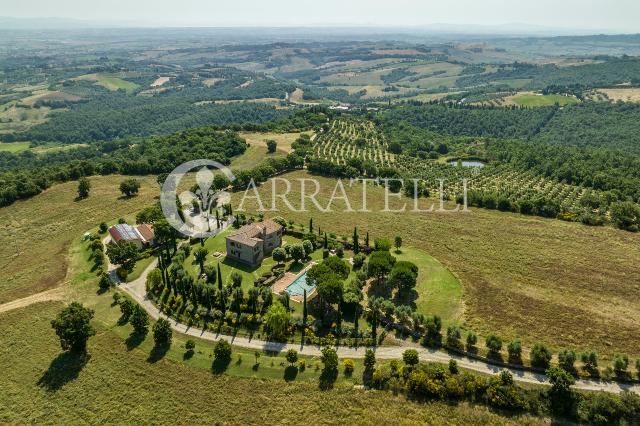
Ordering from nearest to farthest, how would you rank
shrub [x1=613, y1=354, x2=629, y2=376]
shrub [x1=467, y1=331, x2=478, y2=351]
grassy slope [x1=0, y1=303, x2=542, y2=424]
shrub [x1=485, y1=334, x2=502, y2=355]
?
1. grassy slope [x1=0, y1=303, x2=542, y2=424]
2. shrub [x1=613, y1=354, x2=629, y2=376]
3. shrub [x1=485, y1=334, x2=502, y2=355]
4. shrub [x1=467, y1=331, x2=478, y2=351]

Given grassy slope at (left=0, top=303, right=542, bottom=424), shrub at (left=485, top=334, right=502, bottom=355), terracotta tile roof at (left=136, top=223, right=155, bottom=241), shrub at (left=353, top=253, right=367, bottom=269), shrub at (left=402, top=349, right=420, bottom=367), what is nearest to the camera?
grassy slope at (left=0, top=303, right=542, bottom=424)

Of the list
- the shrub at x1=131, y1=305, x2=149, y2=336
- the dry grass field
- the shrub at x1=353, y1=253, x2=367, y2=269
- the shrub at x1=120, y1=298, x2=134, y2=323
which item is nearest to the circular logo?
the dry grass field

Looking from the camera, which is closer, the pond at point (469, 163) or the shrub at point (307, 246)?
the shrub at point (307, 246)

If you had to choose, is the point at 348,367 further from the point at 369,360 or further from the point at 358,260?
the point at 358,260

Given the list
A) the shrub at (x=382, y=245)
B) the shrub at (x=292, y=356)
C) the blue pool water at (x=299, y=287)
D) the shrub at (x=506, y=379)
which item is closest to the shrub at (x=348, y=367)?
the shrub at (x=292, y=356)

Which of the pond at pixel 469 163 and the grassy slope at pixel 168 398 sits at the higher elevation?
the pond at pixel 469 163

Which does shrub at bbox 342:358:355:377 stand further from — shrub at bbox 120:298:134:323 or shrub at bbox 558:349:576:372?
shrub at bbox 120:298:134:323

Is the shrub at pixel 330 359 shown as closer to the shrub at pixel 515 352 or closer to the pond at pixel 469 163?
the shrub at pixel 515 352

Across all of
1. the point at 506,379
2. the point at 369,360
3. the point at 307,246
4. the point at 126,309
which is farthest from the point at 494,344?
the point at 126,309
